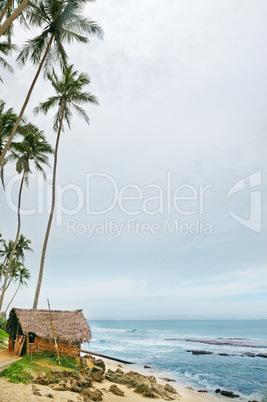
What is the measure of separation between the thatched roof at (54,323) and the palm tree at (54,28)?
30.0 feet

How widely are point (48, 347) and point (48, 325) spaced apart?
0.98 meters

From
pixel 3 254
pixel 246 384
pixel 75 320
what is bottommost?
pixel 246 384

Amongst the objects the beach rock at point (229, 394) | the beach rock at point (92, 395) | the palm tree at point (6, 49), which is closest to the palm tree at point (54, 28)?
the palm tree at point (6, 49)

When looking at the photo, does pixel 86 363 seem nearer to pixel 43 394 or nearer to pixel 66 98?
pixel 43 394

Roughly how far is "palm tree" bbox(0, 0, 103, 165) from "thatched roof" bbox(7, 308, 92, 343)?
9.14 meters

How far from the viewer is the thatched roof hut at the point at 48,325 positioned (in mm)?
13734

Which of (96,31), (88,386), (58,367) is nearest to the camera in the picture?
(88,386)

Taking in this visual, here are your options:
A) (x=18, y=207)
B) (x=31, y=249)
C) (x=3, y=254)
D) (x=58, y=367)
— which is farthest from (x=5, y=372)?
(x=3, y=254)

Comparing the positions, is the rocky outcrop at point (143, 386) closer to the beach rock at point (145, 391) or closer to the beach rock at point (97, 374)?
the beach rock at point (145, 391)

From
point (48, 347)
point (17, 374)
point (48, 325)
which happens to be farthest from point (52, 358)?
point (17, 374)

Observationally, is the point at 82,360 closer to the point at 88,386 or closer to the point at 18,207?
the point at 88,386

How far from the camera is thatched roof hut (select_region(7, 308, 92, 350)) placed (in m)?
13.7

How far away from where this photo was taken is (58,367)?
12781 millimetres

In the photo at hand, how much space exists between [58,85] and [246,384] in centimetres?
2072
